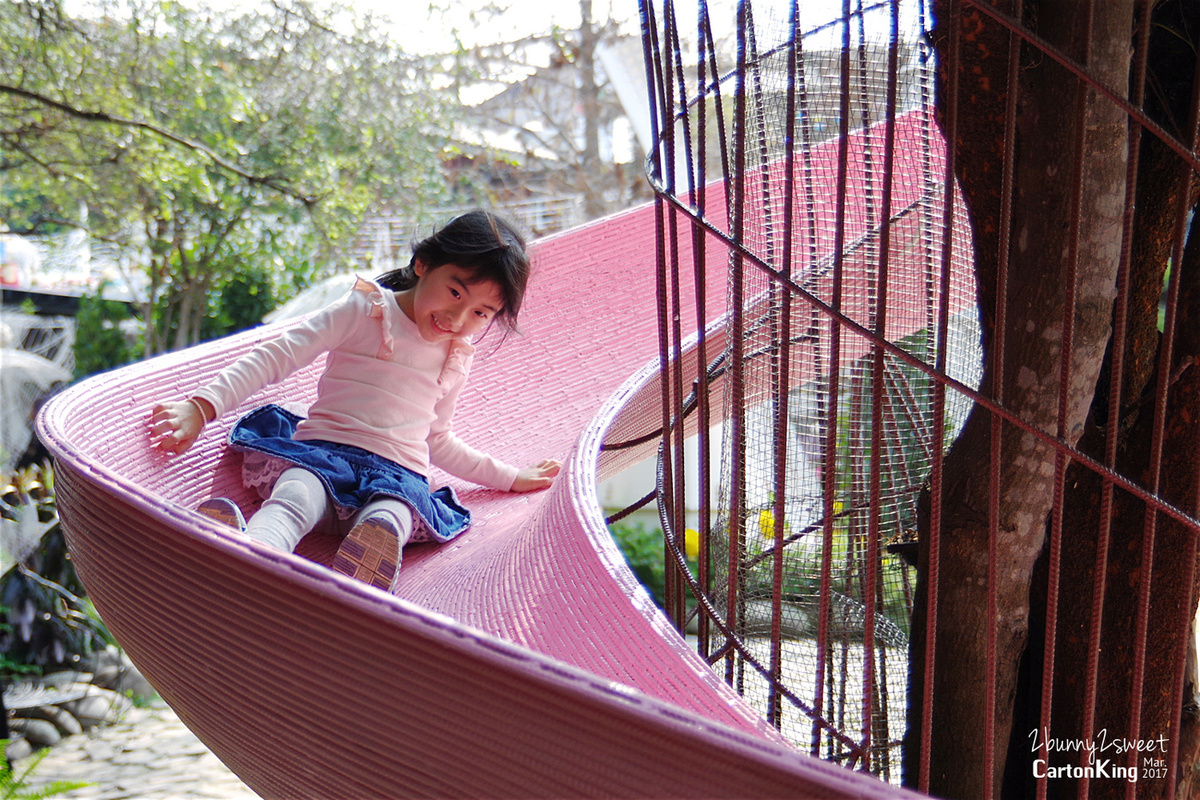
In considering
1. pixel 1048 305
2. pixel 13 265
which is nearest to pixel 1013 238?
pixel 1048 305

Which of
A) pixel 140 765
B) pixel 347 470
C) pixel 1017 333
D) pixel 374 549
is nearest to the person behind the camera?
pixel 1017 333

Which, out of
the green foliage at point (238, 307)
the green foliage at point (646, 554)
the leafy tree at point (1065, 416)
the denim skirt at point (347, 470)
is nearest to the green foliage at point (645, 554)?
the green foliage at point (646, 554)

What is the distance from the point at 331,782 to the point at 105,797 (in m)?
2.61

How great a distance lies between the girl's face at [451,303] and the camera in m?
1.70

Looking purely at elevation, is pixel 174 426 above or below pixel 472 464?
above

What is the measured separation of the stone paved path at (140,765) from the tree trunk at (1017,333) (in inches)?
94.1

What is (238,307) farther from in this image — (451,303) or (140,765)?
(451,303)

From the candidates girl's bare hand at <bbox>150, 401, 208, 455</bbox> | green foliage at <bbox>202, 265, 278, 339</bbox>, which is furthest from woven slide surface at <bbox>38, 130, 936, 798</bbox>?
green foliage at <bbox>202, 265, 278, 339</bbox>

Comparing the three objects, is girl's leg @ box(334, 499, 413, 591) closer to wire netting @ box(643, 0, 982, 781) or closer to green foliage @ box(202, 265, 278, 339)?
wire netting @ box(643, 0, 982, 781)

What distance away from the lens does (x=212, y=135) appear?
5035mm

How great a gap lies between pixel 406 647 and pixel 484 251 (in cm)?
105

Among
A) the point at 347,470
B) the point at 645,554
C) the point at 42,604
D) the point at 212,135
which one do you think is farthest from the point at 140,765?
the point at 212,135

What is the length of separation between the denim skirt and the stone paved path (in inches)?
67.2

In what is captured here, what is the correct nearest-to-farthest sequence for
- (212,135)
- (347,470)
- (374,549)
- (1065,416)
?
(1065,416) → (374,549) → (347,470) → (212,135)
